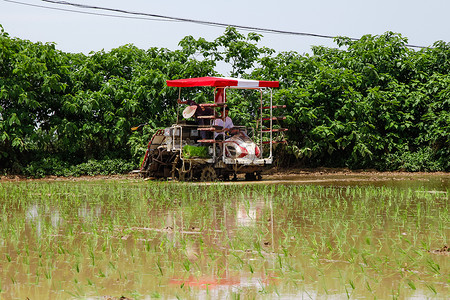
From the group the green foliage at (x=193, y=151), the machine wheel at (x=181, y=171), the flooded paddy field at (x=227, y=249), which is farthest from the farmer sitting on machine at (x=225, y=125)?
the flooded paddy field at (x=227, y=249)

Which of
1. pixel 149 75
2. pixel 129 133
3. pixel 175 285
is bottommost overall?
pixel 175 285

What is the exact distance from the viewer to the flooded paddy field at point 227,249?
493 cm

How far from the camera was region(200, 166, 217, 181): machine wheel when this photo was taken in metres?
16.7

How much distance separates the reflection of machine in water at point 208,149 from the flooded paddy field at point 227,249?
15.9 feet

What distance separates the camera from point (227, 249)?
21.3 feet

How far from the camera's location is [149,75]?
20.7 metres

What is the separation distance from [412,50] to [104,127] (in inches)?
466

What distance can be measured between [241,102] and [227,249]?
1464 centimetres

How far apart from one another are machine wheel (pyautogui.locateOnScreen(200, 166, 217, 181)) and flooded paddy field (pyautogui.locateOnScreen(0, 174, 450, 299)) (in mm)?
5076

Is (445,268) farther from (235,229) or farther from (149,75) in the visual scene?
(149,75)

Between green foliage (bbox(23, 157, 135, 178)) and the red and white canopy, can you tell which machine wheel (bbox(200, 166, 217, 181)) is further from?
green foliage (bbox(23, 157, 135, 178))

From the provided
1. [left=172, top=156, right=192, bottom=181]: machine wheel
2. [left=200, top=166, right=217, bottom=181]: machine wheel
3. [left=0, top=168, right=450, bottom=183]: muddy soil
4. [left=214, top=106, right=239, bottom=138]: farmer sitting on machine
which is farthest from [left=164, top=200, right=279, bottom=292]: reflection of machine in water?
[left=0, top=168, right=450, bottom=183]: muddy soil

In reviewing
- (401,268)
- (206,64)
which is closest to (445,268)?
(401,268)

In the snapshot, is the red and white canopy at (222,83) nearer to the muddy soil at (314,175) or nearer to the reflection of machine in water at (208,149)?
the reflection of machine in water at (208,149)
